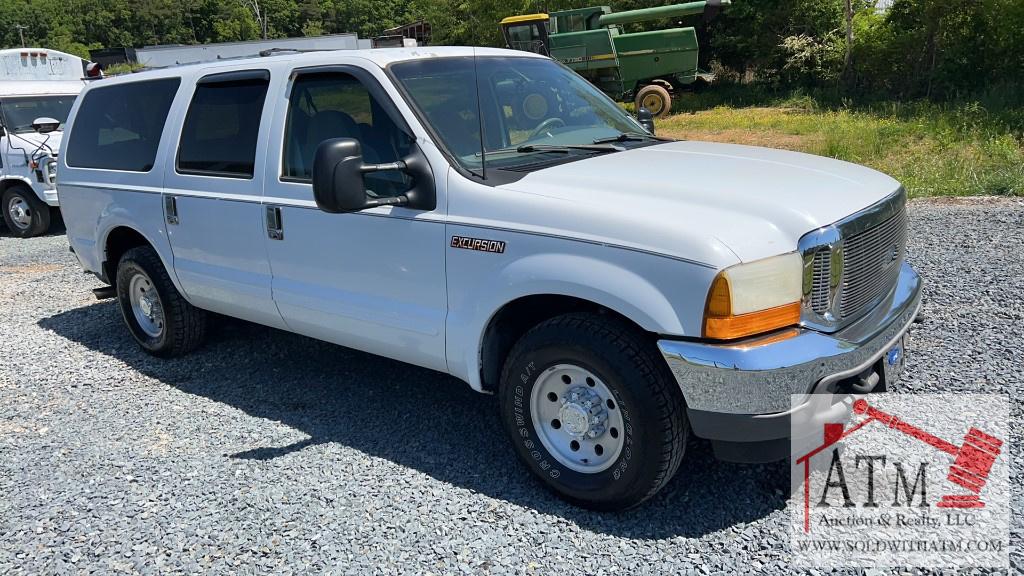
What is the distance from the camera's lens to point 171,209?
4965 millimetres

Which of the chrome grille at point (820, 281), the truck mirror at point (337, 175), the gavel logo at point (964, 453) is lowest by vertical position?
the gavel logo at point (964, 453)

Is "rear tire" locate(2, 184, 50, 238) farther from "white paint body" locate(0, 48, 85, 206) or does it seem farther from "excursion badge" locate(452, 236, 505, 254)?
"excursion badge" locate(452, 236, 505, 254)

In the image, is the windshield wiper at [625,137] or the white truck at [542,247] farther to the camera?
the windshield wiper at [625,137]

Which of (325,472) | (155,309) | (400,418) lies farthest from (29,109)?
(325,472)

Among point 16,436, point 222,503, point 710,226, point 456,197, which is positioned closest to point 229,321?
point 16,436

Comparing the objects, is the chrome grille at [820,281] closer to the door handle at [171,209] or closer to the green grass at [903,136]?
the door handle at [171,209]

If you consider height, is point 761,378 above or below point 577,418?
above

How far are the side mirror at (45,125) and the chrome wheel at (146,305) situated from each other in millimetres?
7052

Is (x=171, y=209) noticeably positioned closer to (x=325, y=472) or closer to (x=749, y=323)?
(x=325, y=472)

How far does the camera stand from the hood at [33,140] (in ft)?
36.9

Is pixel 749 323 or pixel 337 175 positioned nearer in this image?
pixel 749 323

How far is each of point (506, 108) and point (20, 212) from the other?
33.7 feet

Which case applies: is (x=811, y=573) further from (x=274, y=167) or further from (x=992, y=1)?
(x=992, y=1)

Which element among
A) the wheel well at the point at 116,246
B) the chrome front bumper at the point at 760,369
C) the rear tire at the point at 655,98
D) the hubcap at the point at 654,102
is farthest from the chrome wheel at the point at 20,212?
the hubcap at the point at 654,102
